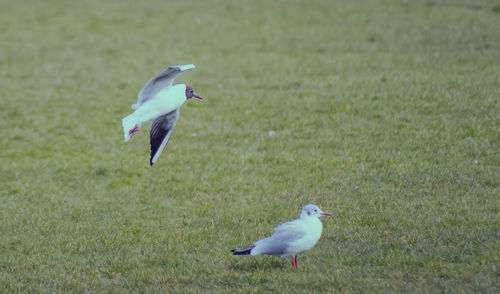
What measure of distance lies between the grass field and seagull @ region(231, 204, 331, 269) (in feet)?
1.05

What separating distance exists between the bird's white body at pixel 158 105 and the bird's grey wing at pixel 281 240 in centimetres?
175

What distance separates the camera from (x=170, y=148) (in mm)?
12477

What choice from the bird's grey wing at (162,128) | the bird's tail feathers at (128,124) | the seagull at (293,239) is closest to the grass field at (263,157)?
the seagull at (293,239)

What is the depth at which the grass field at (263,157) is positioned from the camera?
741 centimetres

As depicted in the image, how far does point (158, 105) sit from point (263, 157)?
15.2 ft

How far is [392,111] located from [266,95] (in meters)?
3.09

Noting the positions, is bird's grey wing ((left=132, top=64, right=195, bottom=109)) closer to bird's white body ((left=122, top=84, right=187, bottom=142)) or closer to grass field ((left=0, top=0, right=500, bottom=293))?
bird's white body ((left=122, top=84, right=187, bottom=142))

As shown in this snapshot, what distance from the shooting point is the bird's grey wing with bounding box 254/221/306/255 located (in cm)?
680

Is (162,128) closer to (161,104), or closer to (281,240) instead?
(161,104)

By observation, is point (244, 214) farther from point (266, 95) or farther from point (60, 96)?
point (60, 96)

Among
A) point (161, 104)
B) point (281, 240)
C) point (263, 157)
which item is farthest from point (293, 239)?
point (263, 157)

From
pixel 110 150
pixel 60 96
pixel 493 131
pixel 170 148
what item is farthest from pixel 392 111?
pixel 60 96

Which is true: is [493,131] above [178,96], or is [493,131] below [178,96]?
below

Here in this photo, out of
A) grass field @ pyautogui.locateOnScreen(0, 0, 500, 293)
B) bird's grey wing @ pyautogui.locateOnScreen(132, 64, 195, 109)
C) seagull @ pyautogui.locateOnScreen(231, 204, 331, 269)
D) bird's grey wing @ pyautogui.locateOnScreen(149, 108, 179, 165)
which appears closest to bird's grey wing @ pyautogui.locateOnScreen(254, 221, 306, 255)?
seagull @ pyautogui.locateOnScreen(231, 204, 331, 269)
